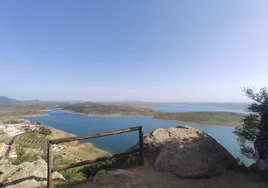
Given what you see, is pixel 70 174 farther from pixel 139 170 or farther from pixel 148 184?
pixel 148 184

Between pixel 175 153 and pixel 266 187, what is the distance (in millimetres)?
2198

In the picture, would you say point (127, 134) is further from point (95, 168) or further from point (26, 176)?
point (26, 176)

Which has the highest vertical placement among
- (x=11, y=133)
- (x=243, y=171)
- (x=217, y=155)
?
(x=217, y=155)

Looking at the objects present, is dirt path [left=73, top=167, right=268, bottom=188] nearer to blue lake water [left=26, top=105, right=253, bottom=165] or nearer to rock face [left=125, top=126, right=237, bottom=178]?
rock face [left=125, top=126, right=237, bottom=178]

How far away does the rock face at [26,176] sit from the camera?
3.83m

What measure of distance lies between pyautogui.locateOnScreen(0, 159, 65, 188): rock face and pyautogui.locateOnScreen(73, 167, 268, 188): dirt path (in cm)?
87

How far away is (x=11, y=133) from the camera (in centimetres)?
6334

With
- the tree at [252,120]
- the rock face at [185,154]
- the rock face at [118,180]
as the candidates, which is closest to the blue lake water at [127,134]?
the tree at [252,120]

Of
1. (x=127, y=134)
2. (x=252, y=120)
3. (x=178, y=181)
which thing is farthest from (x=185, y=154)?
(x=127, y=134)

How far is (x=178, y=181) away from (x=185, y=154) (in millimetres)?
1061

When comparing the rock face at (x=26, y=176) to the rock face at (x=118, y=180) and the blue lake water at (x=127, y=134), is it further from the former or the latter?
the blue lake water at (x=127, y=134)

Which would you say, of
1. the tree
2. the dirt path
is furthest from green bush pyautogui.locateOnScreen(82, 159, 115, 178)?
the tree

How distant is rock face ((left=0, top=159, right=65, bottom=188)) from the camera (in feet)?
12.6

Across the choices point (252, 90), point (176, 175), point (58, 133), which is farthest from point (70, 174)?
point (58, 133)
